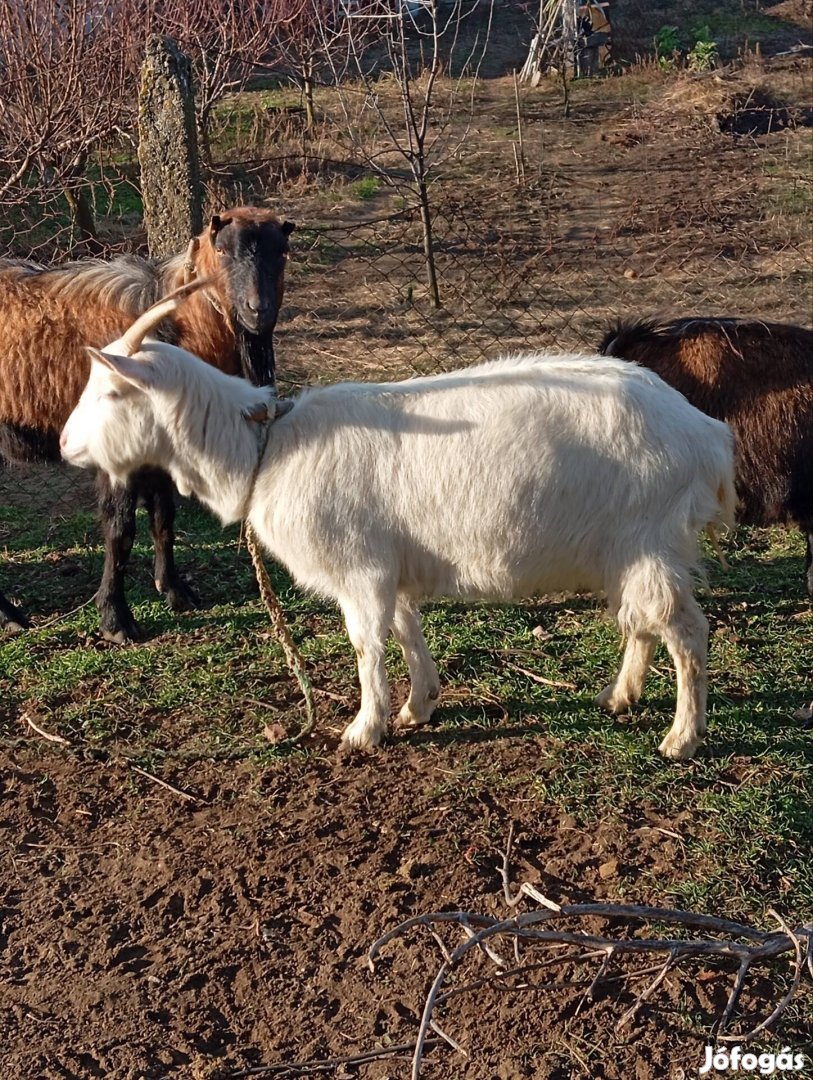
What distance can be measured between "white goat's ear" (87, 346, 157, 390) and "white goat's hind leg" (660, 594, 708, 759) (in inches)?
82.5

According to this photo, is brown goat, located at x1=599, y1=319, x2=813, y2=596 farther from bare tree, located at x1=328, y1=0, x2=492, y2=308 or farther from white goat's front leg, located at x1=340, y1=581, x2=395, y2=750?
bare tree, located at x1=328, y1=0, x2=492, y2=308

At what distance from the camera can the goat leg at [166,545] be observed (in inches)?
223

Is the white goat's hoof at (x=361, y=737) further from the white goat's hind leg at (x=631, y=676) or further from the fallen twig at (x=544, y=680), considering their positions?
the white goat's hind leg at (x=631, y=676)

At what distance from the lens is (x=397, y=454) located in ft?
13.2

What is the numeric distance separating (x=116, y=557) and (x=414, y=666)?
1863mm

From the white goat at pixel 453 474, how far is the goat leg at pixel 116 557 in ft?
3.87

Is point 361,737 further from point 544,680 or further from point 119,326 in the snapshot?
point 119,326

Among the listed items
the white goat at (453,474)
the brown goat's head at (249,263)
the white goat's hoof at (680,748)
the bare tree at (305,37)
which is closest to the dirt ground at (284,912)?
the white goat's hoof at (680,748)

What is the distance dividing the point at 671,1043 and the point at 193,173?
5309 mm

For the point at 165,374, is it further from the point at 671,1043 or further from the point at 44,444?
the point at 671,1043

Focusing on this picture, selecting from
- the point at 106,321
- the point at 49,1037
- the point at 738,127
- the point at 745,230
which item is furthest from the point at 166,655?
the point at 738,127

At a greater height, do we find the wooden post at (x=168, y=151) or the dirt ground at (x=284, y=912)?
the wooden post at (x=168, y=151)

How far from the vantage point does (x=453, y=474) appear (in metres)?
3.95

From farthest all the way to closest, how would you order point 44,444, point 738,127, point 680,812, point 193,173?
point 738,127, point 193,173, point 44,444, point 680,812
